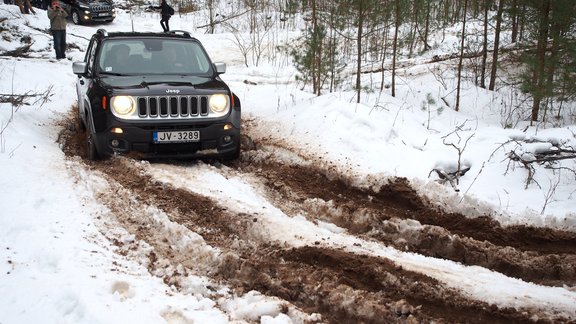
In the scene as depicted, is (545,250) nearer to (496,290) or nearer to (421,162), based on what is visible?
(496,290)

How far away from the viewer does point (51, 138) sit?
7289mm

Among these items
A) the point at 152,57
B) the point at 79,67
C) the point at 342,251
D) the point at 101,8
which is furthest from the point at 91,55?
the point at 101,8

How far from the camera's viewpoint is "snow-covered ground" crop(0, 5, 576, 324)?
335 centimetres

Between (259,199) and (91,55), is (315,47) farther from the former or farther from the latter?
(259,199)

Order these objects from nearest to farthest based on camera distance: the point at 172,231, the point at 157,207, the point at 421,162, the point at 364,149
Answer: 1. the point at 172,231
2. the point at 157,207
3. the point at 421,162
4. the point at 364,149

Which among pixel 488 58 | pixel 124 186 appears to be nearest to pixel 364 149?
pixel 124 186

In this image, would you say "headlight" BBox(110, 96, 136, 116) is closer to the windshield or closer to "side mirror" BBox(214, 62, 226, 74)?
the windshield

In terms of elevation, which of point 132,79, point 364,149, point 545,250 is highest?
point 132,79

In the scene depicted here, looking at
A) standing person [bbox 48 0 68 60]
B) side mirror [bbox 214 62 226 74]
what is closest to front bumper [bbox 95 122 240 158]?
side mirror [bbox 214 62 226 74]

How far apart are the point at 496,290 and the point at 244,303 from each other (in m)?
1.97

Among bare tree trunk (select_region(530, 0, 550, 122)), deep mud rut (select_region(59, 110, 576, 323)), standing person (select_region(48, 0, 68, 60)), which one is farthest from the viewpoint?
standing person (select_region(48, 0, 68, 60))

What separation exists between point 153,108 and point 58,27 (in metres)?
11.1

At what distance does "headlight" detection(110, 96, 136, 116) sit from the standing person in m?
10.8

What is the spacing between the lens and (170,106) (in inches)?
243
